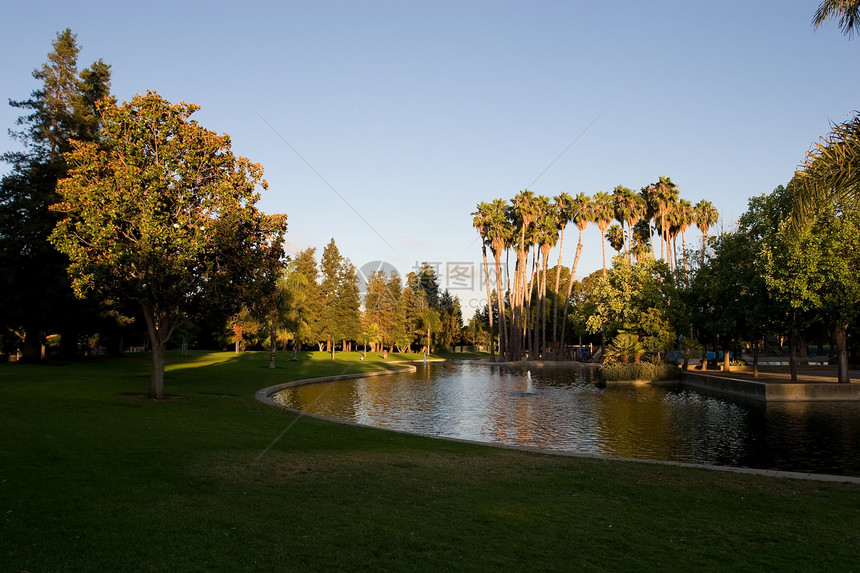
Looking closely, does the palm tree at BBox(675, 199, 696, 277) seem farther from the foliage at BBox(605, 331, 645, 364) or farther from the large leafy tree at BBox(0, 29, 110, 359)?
the large leafy tree at BBox(0, 29, 110, 359)

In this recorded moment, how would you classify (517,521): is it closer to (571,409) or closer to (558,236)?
(571,409)

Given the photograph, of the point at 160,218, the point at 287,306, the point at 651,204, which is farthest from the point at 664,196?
the point at 160,218

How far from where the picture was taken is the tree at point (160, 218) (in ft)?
65.5

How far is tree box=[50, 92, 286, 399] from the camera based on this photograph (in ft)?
65.5

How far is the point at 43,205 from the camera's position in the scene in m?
35.4

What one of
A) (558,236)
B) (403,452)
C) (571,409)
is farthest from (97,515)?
(558,236)

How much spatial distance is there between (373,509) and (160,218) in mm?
15732

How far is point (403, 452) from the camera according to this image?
13.5 metres

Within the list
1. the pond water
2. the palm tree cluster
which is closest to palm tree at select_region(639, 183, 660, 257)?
the palm tree cluster

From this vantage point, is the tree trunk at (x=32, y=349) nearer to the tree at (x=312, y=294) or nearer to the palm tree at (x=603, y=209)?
the tree at (x=312, y=294)

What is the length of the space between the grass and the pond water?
4.41 m

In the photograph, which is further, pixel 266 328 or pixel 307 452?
pixel 266 328

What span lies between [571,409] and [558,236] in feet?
162

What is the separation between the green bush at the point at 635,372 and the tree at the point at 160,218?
2852 centimetres
